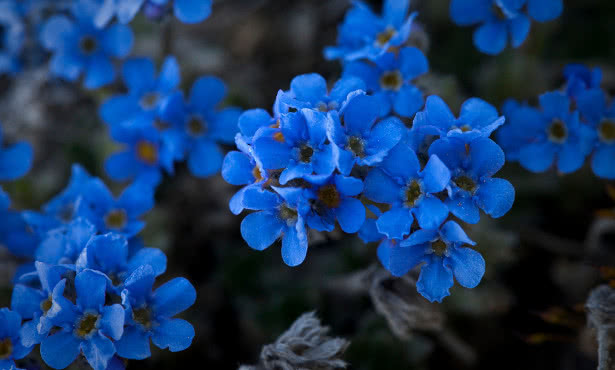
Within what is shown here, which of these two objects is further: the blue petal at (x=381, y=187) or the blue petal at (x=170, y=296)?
the blue petal at (x=170, y=296)

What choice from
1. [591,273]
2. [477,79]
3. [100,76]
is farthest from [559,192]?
[100,76]

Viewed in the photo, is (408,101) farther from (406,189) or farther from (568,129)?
(568,129)

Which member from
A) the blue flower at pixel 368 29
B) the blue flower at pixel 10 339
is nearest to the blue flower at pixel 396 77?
the blue flower at pixel 368 29

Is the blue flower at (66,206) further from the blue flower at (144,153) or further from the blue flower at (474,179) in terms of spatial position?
the blue flower at (474,179)

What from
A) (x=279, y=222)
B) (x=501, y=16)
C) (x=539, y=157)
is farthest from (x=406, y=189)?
(x=501, y=16)

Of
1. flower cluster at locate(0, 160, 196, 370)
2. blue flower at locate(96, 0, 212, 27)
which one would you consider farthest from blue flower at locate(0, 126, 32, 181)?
blue flower at locate(96, 0, 212, 27)
